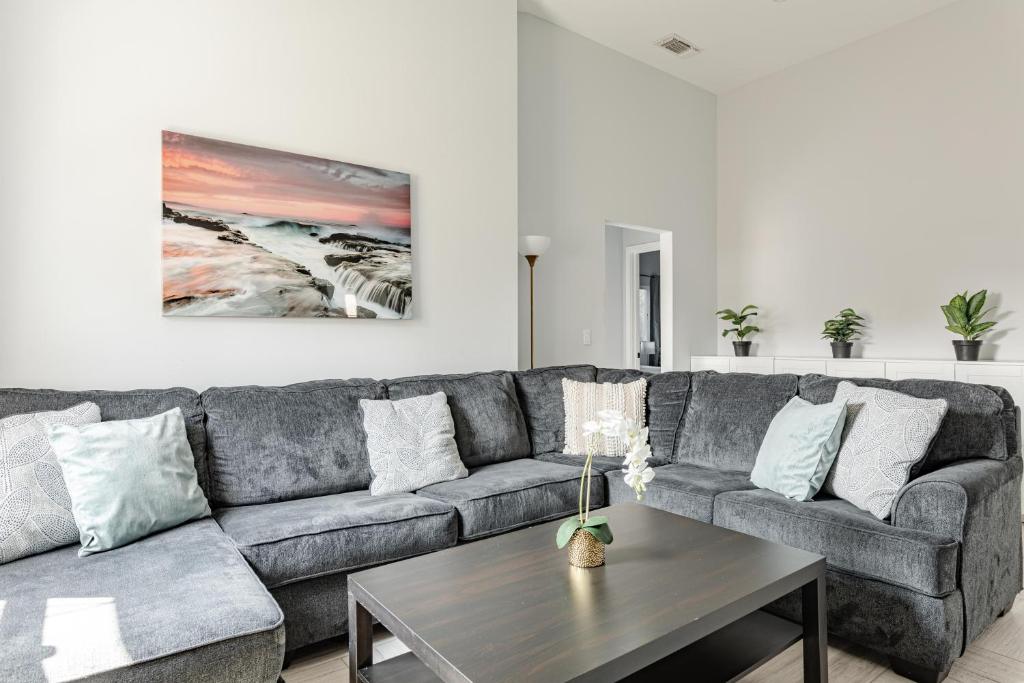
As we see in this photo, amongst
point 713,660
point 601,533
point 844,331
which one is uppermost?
point 844,331

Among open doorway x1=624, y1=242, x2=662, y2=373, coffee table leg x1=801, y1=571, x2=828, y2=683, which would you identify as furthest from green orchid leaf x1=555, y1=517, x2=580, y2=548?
open doorway x1=624, y1=242, x2=662, y2=373

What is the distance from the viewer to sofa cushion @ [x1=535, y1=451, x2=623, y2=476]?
9.42ft

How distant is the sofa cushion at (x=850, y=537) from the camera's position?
1.79m

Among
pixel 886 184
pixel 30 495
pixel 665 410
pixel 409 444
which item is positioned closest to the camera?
pixel 30 495

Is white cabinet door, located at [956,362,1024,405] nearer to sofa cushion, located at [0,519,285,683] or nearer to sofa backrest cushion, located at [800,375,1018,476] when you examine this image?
sofa backrest cushion, located at [800,375,1018,476]

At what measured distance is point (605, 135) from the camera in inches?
179

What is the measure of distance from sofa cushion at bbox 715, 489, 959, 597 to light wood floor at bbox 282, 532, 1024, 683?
308 millimetres

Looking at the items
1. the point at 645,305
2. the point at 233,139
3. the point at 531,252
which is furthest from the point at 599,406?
the point at 645,305

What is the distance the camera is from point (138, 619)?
52.9 inches

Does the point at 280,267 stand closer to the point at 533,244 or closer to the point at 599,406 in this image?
the point at 533,244

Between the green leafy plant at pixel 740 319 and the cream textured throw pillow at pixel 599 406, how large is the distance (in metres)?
2.18

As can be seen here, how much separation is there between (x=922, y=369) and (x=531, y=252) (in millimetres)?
2619

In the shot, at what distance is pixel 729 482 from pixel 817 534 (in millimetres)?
546

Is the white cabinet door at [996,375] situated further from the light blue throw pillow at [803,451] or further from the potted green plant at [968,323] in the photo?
the light blue throw pillow at [803,451]
